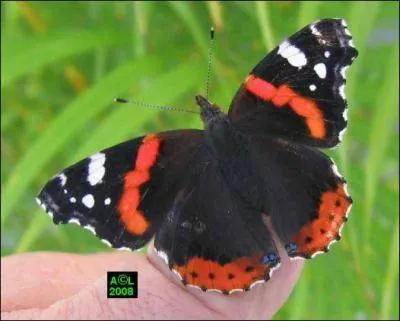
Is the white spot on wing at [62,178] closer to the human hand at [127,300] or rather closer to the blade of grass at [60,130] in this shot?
the human hand at [127,300]

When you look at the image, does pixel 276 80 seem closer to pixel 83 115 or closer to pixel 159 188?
pixel 159 188

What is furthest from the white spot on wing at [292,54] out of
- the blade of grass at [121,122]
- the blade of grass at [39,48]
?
the blade of grass at [39,48]

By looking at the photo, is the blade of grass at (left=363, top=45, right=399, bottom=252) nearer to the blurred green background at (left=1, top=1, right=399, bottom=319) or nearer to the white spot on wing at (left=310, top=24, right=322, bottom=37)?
the blurred green background at (left=1, top=1, right=399, bottom=319)

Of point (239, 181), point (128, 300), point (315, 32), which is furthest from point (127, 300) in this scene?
point (315, 32)

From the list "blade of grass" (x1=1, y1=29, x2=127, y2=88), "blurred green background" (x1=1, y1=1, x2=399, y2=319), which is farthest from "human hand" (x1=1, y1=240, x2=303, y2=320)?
"blade of grass" (x1=1, y1=29, x2=127, y2=88)

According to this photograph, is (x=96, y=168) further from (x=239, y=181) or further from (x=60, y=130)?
(x=60, y=130)

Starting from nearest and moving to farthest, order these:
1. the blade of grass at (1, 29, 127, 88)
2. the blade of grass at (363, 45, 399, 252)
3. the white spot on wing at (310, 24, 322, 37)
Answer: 1. the white spot on wing at (310, 24, 322, 37)
2. the blade of grass at (363, 45, 399, 252)
3. the blade of grass at (1, 29, 127, 88)

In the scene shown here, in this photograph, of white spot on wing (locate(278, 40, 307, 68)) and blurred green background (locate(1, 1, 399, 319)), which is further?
blurred green background (locate(1, 1, 399, 319))
